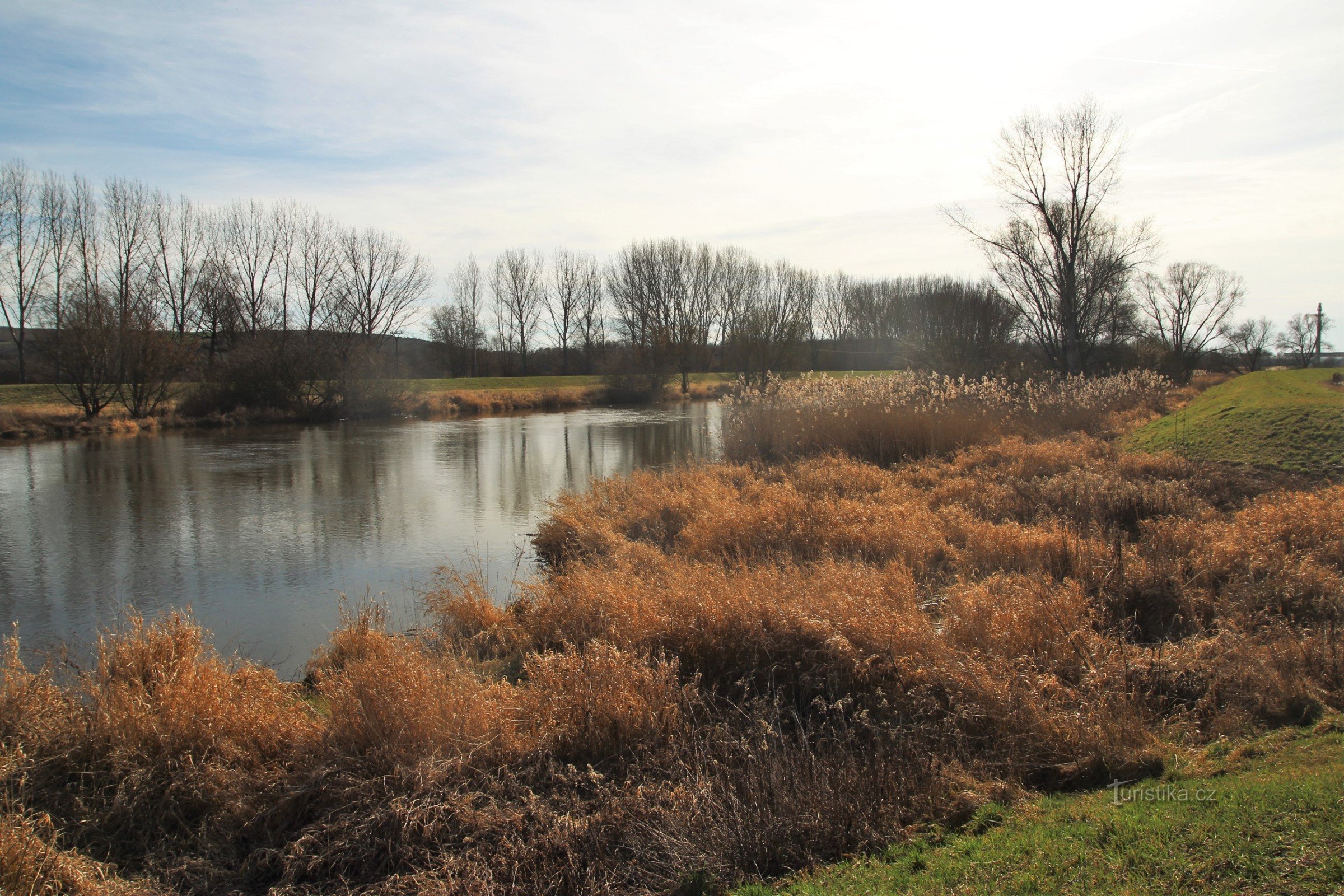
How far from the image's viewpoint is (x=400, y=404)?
4062 centimetres

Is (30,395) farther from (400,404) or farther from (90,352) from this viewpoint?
(400,404)

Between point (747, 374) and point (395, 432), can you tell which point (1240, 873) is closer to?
point (395, 432)

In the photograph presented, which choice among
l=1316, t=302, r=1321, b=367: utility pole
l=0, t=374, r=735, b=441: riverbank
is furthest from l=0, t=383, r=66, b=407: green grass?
l=1316, t=302, r=1321, b=367: utility pole

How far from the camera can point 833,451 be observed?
15297 mm

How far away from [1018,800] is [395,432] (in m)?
30.6

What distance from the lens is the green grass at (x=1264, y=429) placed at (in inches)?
381

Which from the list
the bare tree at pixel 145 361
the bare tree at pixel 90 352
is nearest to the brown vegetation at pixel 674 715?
the bare tree at pixel 90 352

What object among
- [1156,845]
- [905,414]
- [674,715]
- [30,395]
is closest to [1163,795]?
[1156,845]

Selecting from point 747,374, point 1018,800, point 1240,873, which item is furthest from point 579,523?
point 747,374

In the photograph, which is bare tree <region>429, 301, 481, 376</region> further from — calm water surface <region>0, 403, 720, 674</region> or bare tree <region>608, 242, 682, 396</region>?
calm water surface <region>0, 403, 720, 674</region>

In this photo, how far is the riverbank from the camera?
102 feet

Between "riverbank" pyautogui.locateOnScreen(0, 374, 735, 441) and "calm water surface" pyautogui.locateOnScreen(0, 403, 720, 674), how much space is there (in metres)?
3.91

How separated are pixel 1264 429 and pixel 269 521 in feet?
51.0

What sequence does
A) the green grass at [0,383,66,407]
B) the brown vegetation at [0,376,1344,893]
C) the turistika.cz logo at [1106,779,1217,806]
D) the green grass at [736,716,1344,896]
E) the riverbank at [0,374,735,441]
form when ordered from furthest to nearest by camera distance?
the green grass at [0,383,66,407] < the riverbank at [0,374,735,441] < the brown vegetation at [0,376,1344,893] < the turistika.cz logo at [1106,779,1217,806] < the green grass at [736,716,1344,896]
